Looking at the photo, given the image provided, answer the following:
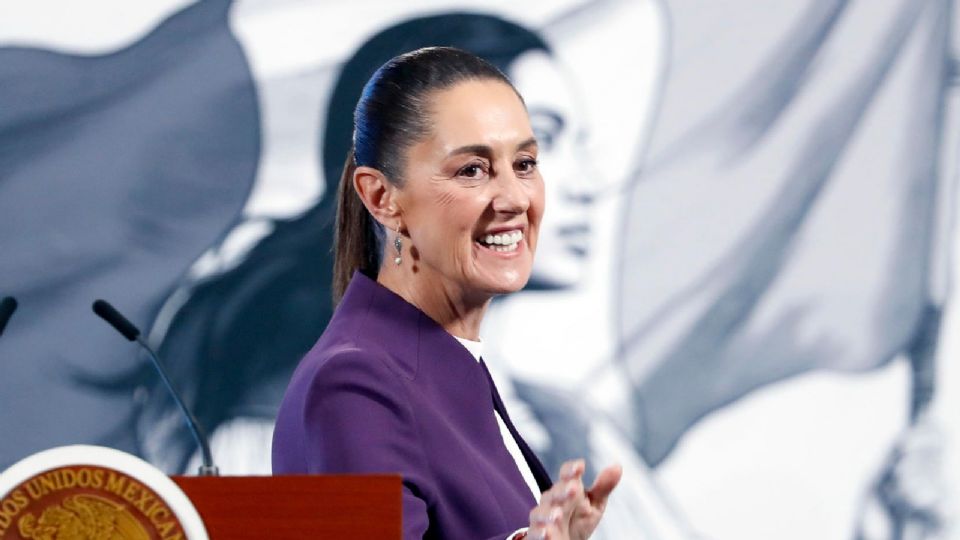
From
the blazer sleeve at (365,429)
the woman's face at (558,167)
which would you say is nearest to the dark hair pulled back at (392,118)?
the blazer sleeve at (365,429)

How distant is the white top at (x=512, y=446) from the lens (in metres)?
1.60

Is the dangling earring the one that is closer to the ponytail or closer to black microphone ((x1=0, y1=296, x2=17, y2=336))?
the ponytail

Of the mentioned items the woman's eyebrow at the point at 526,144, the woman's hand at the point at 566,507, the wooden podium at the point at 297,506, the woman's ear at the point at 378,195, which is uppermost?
the woman's eyebrow at the point at 526,144

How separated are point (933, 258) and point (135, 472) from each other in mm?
2803

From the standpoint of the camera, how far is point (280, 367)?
10.8ft

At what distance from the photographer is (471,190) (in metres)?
1.58

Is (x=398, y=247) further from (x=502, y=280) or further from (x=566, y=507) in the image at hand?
(x=566, y=507)

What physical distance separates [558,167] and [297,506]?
2.38 meters

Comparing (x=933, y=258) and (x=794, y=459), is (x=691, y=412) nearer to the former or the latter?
(x=794, y=459)

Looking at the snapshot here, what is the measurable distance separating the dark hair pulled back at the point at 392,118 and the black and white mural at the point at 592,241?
1.55 metres

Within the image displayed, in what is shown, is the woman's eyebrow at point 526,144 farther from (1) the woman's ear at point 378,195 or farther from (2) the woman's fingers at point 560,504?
(2) the woman's fingers at point 560,504

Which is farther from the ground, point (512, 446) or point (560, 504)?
point (560, 504)

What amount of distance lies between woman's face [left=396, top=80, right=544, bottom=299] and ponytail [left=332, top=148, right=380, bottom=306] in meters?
0.10

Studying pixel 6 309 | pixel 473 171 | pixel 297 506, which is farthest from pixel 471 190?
pixel 6 309
